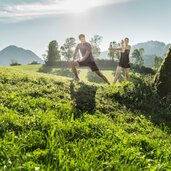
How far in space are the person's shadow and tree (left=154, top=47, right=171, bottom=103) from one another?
3239 millimetres

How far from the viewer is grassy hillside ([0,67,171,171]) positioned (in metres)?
7.18

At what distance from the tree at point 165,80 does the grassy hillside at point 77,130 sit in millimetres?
1142

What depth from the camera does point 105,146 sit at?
844 cm

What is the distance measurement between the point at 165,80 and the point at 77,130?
8607 millimetres

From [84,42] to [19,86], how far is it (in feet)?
18.6

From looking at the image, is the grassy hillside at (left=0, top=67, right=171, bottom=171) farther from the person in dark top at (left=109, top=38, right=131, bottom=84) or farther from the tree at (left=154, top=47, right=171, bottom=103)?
the person in dark top at (left=109, top=38, right=131, bottom=84)

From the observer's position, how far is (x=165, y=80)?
54.0ft

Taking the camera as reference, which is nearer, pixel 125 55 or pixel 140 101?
pixel 140 101

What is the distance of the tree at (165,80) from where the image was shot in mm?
16078

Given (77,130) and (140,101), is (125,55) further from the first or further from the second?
(77,130)

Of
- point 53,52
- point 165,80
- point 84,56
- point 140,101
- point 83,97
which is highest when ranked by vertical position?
point 53,52

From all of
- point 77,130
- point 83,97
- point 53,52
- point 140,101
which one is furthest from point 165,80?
point 53,52

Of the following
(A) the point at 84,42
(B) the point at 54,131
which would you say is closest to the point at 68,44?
(A) the point at 84,42

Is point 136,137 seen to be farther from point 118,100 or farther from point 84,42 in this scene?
point 84,42
